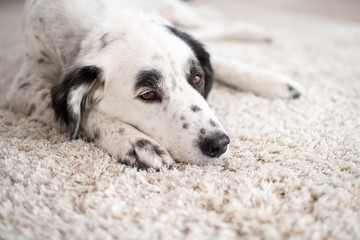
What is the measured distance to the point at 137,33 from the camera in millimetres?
1242

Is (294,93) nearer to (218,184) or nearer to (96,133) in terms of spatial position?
(218,184)

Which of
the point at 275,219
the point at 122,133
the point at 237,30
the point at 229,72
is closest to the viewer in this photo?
the point at 275,219

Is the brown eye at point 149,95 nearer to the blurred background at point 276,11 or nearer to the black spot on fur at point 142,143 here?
the black spot on fur at point 142,143

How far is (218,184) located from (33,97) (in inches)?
40.3

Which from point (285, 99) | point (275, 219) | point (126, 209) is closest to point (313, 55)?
point (285, 99)

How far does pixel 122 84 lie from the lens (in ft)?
3.82

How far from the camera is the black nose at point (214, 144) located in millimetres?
977

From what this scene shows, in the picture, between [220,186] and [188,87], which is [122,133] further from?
[220,186]

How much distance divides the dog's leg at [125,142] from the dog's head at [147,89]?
38mm

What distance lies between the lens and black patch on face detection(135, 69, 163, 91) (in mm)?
1119

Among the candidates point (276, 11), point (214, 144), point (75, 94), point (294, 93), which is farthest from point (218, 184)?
point (276, 11)

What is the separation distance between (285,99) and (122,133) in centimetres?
95

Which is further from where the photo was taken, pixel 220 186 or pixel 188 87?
pixel 188 87

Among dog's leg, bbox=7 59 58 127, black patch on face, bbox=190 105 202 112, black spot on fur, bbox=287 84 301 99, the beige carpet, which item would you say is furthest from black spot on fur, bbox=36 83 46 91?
black spot on fur, bbox=287 84 301 99
